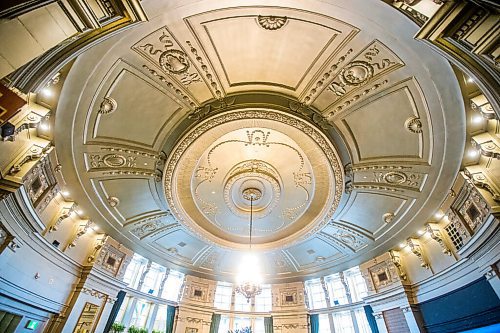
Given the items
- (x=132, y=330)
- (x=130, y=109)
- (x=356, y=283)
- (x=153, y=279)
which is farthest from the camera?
(x=153, y=279)

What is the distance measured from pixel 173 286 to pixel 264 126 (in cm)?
980

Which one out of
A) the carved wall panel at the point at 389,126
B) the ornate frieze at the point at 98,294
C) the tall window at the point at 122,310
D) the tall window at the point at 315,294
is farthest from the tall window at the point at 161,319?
the carved wall panel at the point at 389,126

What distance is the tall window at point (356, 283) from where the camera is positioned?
36.8ft

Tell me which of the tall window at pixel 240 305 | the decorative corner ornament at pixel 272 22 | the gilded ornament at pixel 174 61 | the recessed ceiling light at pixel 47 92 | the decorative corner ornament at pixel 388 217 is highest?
the decorative corner ornament at pixel 272 22

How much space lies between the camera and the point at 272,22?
470 centimetres

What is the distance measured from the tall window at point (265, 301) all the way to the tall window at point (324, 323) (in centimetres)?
239

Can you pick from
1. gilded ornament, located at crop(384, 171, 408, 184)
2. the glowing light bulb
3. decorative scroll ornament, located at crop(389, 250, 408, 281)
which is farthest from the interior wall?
gilded ornament, located at crop(384, 171, 408, 184)

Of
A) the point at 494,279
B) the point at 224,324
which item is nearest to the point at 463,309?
the point at 494,279

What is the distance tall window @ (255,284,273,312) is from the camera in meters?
12.8

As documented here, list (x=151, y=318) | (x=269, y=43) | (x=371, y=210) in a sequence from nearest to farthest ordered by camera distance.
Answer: (x=269, y=43) < (x=371, y=210) < (x=151, y=318)

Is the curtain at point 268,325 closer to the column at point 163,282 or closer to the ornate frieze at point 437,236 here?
the column at point 163,282

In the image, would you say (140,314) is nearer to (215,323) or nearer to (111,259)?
(111,259)

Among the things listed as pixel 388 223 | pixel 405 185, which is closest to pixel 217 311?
pixel 388 223

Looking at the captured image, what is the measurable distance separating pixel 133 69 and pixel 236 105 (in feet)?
7.87
